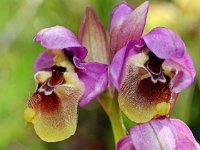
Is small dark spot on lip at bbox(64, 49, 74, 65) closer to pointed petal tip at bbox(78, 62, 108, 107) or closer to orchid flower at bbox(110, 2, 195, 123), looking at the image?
pointed petal tip at bbox(78, 62, 108, 107)

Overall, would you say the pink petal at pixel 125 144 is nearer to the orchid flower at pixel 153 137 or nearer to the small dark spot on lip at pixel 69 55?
the orchid flower at pixel 153 137

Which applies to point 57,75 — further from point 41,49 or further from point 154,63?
point 41,49

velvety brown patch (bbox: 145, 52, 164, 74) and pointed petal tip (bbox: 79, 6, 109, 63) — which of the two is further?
pointed petal tip (bbox: 79, 6, 109, 63)

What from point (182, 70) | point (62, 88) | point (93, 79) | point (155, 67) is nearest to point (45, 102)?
point (62, 88)

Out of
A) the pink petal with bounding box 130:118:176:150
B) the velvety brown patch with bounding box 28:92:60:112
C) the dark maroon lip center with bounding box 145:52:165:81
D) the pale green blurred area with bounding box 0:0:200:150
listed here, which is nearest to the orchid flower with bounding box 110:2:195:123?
the dark maroon lip center with bounding box 145:52:165:81

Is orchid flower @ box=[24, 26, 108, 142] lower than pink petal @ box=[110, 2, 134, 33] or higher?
lower

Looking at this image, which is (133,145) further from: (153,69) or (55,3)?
(55,3)

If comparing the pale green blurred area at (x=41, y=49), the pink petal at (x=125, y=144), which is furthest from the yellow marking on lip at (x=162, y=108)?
the pale green blurred area at (x=41, y=49)

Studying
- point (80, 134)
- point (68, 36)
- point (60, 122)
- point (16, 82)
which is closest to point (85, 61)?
point (68, 36)
